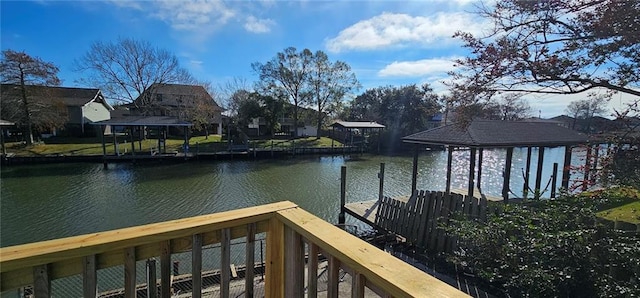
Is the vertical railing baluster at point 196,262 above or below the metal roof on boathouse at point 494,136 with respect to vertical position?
below

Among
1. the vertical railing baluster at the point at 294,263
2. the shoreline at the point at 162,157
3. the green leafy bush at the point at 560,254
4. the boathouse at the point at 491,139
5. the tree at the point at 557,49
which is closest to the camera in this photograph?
the vertical railing baluster at the point at 294,263

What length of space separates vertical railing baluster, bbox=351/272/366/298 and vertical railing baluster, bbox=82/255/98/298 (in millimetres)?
1057

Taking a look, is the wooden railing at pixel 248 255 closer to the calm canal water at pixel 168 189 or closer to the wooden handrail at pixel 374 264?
the wooden handrail at pixel 374 264

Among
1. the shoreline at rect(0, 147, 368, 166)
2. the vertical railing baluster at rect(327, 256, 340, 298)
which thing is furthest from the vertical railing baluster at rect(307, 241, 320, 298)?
the shoreline at rect(0, 147, 368, 166)

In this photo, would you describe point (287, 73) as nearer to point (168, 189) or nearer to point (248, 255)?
point (168, 189)

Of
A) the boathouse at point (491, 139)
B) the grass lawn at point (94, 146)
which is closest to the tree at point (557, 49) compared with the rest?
the boathouse at point (491, 139)

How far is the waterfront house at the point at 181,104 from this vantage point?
29.2 m

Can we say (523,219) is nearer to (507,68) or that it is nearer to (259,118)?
(507,68)

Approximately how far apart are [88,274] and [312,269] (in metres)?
0.92

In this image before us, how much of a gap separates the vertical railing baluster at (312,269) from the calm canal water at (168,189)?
890cm

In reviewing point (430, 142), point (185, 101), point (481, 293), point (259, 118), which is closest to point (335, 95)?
point (259, 118)

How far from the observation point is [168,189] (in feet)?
46.5

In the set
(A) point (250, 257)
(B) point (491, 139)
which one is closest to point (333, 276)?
(A) point (250, 257)

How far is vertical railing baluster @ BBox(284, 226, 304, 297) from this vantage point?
4.73ft
